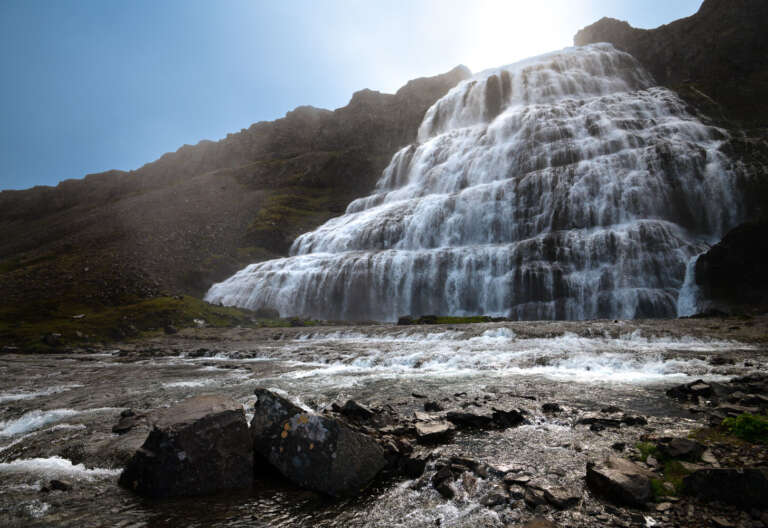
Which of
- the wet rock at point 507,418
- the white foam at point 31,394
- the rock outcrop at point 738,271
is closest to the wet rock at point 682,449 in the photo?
the wet rock at point 507,418

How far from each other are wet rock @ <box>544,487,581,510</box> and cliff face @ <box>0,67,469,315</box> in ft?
199

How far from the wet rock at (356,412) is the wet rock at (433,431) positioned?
3.64ft

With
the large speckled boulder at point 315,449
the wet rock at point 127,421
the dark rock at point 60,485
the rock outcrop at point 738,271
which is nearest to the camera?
the large speckled boulder at point 315,449

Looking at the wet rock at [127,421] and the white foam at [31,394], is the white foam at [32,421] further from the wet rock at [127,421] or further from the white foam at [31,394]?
the white foam at [31,394]

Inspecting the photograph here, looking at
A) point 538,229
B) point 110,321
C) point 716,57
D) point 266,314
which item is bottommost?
point 266,314

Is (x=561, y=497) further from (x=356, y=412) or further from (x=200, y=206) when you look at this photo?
(x=200, y=206)

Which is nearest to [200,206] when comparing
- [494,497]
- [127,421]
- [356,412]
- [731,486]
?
[127,421]

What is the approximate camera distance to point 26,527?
4859 mm

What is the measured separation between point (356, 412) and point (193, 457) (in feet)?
11.2

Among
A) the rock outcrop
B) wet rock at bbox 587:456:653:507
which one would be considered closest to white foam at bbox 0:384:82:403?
wet rock at bbox 587:456:653:507

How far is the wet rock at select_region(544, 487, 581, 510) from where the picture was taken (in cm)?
495

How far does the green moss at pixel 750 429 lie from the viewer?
6211 mm

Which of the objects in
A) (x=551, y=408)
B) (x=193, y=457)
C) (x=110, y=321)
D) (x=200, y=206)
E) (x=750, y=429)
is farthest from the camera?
(x=200, y=206)

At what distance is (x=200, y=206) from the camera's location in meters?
96.7
